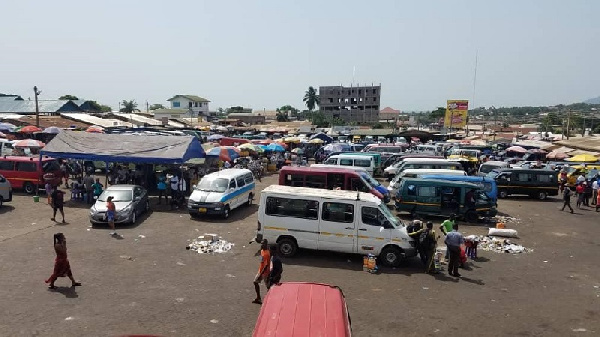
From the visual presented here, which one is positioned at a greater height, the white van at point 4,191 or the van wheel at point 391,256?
the white van at point 4,191

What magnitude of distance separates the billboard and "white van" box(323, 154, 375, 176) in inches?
2167

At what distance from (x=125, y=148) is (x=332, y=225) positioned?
1308cm

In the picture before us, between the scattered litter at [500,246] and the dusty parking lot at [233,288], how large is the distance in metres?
0.45

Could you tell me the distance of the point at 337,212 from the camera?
12547mm

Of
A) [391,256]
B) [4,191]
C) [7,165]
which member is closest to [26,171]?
[7,165]

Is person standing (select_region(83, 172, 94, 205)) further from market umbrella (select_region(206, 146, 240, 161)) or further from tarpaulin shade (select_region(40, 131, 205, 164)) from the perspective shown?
market umbrella (select_region(206, 146, 240, 161))

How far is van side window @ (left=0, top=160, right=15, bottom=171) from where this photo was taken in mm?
21703

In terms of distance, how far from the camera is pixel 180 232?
51.0ft

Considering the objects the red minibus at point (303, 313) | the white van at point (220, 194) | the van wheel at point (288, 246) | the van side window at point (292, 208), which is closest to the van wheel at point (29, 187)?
the white van at point (220, 194)

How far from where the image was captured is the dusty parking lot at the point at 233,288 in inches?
343

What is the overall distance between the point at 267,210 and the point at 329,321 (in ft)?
24.6

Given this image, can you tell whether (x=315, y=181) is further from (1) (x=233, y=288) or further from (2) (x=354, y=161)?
(1) (x=233, y=288)

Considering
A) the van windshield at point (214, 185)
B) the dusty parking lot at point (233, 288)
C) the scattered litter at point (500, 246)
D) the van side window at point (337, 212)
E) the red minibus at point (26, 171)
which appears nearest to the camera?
the dusty parking lot at point (233, 288)

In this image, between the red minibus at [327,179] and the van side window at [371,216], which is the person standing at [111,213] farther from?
the van side window at [371,216]
